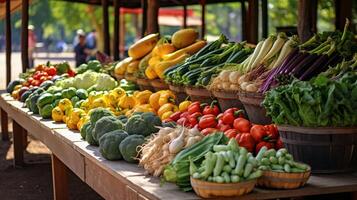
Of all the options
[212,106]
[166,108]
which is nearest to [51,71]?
[166,108]

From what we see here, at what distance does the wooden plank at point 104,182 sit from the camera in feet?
13.3

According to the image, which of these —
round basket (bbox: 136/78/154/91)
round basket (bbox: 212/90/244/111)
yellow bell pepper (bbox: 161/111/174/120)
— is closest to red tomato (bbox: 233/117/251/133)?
round basket (bbox: 212/90/244/111)

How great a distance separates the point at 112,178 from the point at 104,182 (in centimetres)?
19

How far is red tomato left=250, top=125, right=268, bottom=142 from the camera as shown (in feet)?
13.7

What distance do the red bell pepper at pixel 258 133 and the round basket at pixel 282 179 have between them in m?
0.63

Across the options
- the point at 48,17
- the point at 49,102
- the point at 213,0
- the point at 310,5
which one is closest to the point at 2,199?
the point at 49,102

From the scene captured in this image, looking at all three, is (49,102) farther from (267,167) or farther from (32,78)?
(267,167)

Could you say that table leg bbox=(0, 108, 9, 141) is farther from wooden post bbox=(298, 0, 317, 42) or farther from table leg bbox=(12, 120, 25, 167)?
wooden post bbox=(298, 0, 317, 42)

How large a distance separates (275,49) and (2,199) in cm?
384

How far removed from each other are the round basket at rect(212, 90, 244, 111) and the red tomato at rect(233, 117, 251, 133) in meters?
0.73

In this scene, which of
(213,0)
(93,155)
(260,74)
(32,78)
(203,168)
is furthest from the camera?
(213,0)

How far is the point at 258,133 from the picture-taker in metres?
4.19

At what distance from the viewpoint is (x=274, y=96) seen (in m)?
4.05

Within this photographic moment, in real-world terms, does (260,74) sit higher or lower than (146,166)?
higher
